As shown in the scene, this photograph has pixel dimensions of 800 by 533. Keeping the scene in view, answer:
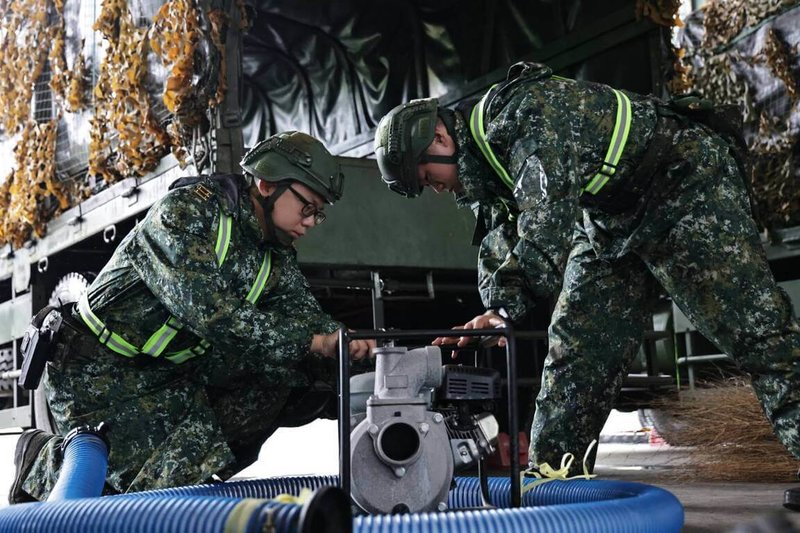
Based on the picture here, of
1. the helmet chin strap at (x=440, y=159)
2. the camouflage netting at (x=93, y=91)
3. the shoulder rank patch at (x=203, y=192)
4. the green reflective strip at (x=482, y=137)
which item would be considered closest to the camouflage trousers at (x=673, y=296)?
the green reflective strip at (x=482, y=137)

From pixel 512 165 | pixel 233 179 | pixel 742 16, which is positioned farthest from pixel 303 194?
pixel 742 16

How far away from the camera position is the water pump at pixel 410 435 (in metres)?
2.45

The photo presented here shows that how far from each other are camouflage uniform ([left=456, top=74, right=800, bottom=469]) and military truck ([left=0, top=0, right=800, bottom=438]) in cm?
136

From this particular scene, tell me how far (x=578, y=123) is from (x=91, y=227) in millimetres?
3437

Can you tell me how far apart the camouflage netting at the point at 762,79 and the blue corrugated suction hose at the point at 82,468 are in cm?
392

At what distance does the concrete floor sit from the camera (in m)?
2.97

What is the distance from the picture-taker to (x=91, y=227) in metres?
5.69

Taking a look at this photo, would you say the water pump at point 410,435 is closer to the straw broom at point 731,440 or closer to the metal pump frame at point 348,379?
the metal pump frame at point 348,379

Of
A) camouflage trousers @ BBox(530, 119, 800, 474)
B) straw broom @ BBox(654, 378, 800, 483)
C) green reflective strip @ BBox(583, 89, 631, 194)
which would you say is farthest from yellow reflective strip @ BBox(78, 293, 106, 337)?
straw broom @ BBox(654, 378, 800, 483)

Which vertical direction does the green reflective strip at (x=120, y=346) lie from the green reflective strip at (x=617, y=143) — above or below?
below

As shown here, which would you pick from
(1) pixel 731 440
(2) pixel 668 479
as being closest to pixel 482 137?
(2) pixel 668 479

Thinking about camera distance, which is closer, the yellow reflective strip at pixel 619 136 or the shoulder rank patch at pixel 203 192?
the yellow reflective strip at pixel 619 136

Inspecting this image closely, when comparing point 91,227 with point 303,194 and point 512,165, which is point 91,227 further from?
point 512,165

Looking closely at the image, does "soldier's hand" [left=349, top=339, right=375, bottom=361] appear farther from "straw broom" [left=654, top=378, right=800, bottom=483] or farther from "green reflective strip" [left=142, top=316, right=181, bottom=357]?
"straw broom" [left=654, top=378, right=800, bottom=483]
